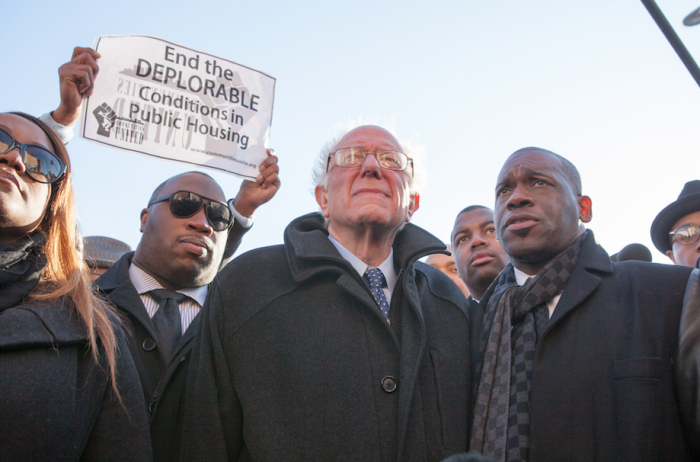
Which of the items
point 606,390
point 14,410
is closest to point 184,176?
point 14,410

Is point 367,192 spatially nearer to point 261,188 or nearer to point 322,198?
point 322,198

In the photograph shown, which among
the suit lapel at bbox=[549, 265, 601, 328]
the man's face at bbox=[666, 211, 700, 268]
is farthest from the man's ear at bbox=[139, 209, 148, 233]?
the man's face at bbox=[666, 211, 700, 268]

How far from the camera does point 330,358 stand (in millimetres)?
2410

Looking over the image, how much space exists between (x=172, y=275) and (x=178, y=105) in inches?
47.5

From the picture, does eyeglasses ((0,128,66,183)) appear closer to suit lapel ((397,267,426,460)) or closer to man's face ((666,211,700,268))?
suit lapel ((397,267,426,460))

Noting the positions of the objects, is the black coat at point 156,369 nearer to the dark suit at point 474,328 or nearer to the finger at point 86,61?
the finger at point 86,61

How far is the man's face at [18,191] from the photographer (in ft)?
7.04

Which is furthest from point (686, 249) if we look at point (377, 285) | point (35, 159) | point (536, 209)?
point (35, 159)

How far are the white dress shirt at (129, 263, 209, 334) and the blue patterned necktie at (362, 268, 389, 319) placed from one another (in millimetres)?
1204

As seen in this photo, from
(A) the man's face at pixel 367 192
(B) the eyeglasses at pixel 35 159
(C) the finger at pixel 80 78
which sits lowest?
(B) the eyeglasses at pixel 35 159

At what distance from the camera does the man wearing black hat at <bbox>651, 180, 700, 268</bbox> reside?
182 inches

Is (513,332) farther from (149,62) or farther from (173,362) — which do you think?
(149,62)

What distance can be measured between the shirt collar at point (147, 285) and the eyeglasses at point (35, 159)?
136 cm

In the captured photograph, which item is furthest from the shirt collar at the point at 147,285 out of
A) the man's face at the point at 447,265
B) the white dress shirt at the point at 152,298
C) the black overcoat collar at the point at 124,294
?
the man's face at the point at 447,265
